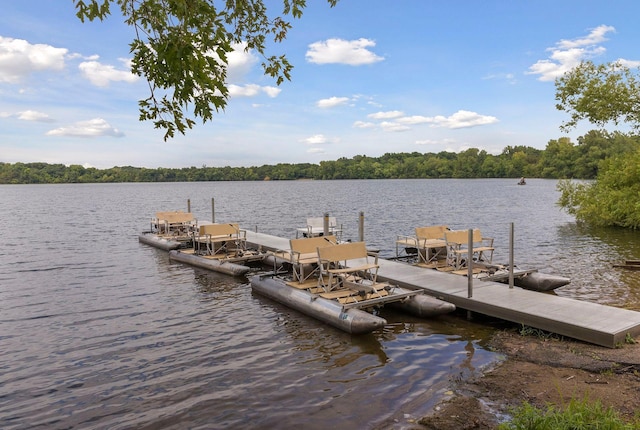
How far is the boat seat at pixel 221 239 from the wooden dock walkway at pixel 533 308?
711 centimetres

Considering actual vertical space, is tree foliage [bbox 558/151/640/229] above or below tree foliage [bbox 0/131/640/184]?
below

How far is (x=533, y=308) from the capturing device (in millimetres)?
9602

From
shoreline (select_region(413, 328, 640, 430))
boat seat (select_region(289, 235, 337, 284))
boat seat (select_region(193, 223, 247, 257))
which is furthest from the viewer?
boat seat (select_region(193, 223, 247, 257))

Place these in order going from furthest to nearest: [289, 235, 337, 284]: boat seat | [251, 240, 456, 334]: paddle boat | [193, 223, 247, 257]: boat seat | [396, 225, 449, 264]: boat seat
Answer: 1. [193, 223, 247, 257]: boat seat
2. [396, 225, 449, 264]: boat seat
3. [289, 235, 337, 284]: boat seat
4. [251, 240, 456, 334]: paddle boat

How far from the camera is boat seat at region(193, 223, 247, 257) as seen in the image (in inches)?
710

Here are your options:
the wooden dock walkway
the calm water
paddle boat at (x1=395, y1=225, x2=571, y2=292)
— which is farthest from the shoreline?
paddle boat at (x1=395, y1=225, x2=571, y2=292)

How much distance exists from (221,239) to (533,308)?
39.4ft

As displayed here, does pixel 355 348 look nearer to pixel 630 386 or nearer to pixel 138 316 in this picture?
pixel 630 386

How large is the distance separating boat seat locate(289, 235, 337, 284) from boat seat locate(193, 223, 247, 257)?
5.65 meters

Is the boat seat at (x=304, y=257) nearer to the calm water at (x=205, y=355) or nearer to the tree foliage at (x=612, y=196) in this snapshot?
the calm water at (x=205, y=355)

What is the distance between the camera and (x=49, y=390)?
7.61 meters

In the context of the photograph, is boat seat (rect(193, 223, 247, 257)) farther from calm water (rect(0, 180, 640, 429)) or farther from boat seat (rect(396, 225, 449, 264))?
boat seat (rect(396, 225, 449, 264))

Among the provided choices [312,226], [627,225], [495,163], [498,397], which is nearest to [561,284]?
[498,397]

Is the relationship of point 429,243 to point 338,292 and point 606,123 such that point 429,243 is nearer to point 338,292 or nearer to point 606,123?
point 338,292
